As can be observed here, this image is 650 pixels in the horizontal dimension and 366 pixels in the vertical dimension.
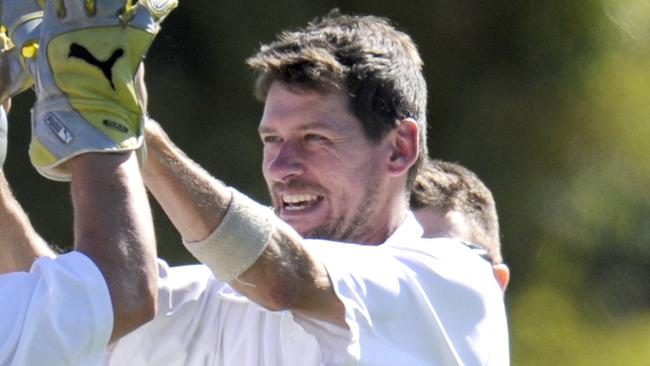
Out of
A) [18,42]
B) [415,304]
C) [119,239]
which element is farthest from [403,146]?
[119,239]

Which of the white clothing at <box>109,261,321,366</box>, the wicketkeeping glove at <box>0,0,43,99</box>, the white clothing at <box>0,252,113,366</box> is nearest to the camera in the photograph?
the white clothing at <box>0,252,113,366</box>

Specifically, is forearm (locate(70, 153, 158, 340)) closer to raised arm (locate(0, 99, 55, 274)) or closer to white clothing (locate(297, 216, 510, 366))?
white clothing (locate(297, 216, 510, 366))

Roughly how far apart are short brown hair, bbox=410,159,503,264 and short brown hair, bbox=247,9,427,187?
64 centimetres

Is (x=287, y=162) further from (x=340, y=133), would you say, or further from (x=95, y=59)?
(x=95, y=59)

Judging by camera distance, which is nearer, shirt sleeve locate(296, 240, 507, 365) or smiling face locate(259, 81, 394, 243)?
shirt sleeve locate(296, 240, 507, 365)

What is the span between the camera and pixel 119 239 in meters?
2.26

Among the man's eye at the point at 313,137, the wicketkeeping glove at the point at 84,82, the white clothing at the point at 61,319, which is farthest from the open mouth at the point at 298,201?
the white clothing at the point at 61,319

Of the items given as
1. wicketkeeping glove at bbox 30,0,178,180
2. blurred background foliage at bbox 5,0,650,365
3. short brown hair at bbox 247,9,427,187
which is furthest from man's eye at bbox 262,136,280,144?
blurred background foliage at bbox 5,0,650,365

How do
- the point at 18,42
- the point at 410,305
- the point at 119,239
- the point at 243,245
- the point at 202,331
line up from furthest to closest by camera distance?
the point at 202,331, the point at 410,305, the point at 243,245, the point at 18,42, the point at 119,239

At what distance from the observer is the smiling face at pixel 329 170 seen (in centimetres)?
325

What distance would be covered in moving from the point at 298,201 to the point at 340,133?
17 centimetres

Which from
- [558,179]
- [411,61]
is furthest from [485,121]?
[411,61]

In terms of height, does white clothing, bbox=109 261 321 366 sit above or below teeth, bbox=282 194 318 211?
below

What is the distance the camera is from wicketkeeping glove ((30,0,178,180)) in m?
2.34
